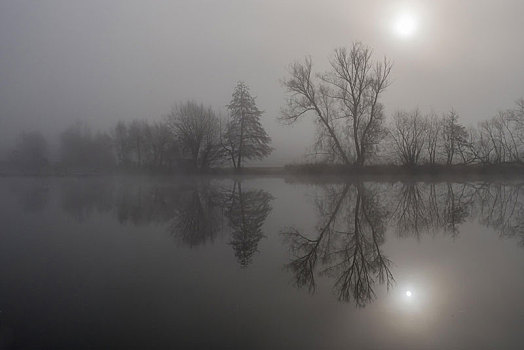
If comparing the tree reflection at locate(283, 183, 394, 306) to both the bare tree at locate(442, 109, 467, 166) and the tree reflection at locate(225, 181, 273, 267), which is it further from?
the bare tree at locate(442, 109, 467, 166)

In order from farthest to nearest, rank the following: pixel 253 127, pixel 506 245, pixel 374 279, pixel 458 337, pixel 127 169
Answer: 1. pixel 127 169
2. pixel 253 127
3. pixel 506 245
4. pixel 374 279
5. pixel 458 337

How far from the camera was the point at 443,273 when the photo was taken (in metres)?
5.61

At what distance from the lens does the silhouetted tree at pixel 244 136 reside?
41.7 m

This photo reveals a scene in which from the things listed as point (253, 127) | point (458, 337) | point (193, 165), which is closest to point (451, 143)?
point (253, 127)

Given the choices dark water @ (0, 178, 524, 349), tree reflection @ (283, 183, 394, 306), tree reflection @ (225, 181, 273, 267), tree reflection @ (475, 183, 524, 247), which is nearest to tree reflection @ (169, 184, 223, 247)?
dark water @ (0, 178, 524, 349)

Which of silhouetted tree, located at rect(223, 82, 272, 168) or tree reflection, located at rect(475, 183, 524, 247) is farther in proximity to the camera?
silhouetted tree, located at rect(223, 82, 272, 168)

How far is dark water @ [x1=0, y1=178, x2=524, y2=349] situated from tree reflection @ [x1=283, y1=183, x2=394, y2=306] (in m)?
0.03

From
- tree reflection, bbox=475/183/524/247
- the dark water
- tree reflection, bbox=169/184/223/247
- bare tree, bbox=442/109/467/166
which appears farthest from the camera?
bare tree, bbox=442/109/467/166

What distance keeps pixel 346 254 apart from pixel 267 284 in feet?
6.63

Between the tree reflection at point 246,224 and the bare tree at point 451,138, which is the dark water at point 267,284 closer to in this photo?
the tree reflection at point 246,224

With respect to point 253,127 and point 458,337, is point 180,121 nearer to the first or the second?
point 253,127

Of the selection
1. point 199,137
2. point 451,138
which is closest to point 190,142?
point 199,137

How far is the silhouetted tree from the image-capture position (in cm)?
4168

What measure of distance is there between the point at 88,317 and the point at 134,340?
35.7 inches
